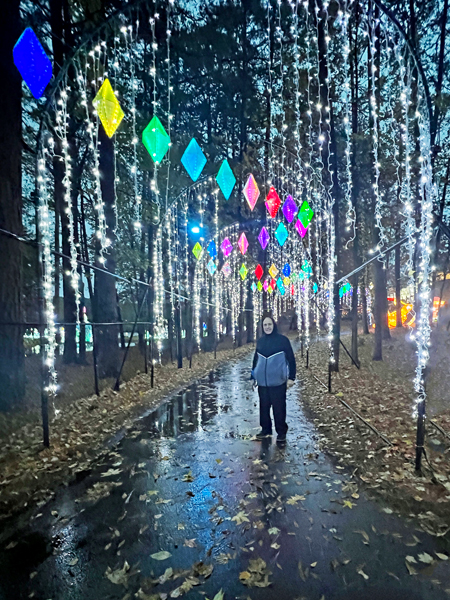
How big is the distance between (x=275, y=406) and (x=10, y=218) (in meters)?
6.38

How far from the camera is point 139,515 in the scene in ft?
12.7

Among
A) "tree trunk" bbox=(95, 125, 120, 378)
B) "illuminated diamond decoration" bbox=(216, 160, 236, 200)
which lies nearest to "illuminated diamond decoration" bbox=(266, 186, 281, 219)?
"illuminated diamond decoration" bbox=(216, 160, 236, 200)

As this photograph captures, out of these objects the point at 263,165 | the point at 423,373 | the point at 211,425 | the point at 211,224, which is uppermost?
the point at 263,165

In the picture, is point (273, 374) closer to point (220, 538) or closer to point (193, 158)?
point (220, 538)

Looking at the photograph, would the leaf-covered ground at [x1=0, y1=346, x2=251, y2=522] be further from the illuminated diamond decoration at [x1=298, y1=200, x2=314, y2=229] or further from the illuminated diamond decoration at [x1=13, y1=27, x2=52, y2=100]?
the illuminated diamond decoration at [x1=298, y1=200, x2=314, y2=229]

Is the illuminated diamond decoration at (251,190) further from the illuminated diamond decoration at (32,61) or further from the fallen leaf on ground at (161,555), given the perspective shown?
the fallen leaf on ground at (161,555)

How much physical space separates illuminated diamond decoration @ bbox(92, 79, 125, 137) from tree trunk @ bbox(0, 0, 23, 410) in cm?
313

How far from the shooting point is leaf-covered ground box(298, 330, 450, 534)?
4.17 m

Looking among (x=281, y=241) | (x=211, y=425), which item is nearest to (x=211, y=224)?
(x=281, y=241)

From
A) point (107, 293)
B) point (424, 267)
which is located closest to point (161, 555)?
point (424, 267)

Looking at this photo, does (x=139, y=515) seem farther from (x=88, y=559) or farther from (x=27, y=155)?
(x=27, y=155)

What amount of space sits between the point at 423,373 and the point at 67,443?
18.1 ft

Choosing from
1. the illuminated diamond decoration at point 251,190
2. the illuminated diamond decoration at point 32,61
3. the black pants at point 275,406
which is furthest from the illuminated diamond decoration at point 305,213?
the illuminated diamond decoration at point 32,61

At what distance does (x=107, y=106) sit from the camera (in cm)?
556
